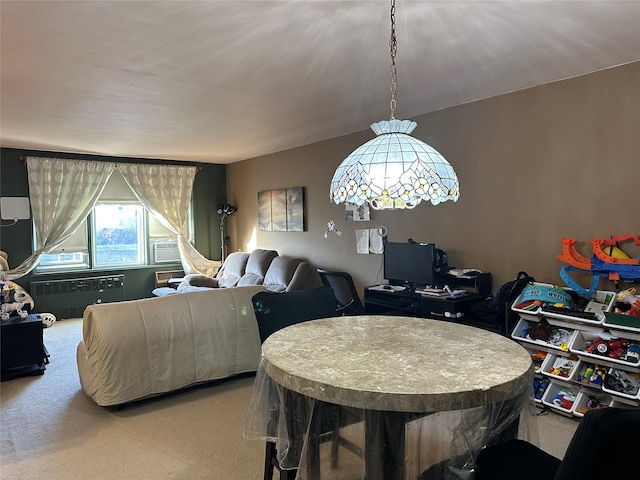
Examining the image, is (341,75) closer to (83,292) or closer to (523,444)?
(523,444)

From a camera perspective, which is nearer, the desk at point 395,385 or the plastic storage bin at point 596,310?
the desk at point 395,385

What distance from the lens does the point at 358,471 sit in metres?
2.08

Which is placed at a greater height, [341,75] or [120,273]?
[341,75]

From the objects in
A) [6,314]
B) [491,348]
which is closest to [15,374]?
[6,314]

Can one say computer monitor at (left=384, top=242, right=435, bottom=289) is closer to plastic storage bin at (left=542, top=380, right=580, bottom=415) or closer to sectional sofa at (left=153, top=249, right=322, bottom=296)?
plastic storage bin at (left=542, top=380, right=580, bottom=415)

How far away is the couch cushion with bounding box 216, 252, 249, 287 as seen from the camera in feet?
20.9

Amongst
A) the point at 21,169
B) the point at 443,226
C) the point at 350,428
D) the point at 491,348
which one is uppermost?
the point at 21,169

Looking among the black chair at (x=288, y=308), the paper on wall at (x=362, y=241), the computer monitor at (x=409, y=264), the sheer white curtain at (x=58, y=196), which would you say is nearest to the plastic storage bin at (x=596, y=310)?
the computer monitor at (x=409, y=264)

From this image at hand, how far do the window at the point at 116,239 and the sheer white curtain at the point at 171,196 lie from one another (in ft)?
0.70

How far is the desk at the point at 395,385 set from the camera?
1410mm

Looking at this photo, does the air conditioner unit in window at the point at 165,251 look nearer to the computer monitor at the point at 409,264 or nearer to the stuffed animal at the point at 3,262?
the stuffed animal at the point at 3,262

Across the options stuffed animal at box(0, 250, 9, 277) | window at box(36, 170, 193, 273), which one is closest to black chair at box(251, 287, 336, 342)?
stuffed animal at box(0, 250, 9, 277)

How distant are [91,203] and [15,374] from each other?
10.0 ft

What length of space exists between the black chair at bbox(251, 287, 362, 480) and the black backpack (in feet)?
4.59
